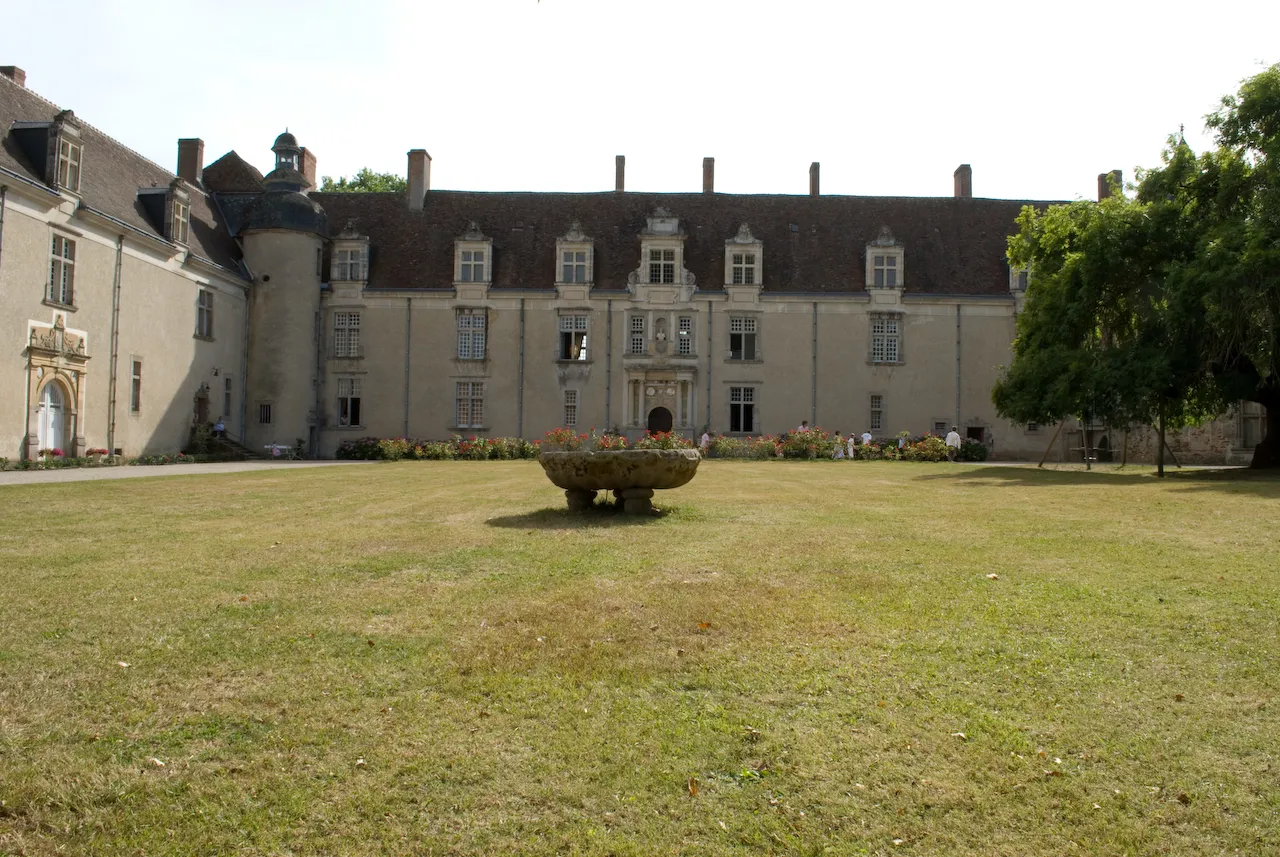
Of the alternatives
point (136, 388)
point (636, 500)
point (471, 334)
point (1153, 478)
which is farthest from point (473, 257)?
point (636, 500)

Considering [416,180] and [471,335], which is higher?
[416,180]

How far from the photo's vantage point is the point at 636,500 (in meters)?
10.8

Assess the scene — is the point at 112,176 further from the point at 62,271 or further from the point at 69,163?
the point at 62,271

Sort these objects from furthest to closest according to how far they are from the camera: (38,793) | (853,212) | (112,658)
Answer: (853,212)
(112,658)
(38,793)

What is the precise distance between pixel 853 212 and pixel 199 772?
3492 centimetres

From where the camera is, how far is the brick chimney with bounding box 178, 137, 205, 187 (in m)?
32.8

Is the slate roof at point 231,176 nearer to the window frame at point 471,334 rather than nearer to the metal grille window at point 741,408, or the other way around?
the window frame at point 471,334

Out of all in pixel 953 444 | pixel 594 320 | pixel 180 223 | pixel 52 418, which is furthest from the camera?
pixel 594 320

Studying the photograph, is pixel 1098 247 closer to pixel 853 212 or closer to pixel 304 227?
pixel 853 212

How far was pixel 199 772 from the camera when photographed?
136 inches

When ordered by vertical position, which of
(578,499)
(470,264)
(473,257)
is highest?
(473,257)

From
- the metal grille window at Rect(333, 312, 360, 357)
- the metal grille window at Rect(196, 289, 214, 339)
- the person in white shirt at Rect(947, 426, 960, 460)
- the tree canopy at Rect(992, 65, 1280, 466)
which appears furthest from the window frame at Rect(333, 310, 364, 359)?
the tree canopy at Rect(992, 65, 1280, 466)

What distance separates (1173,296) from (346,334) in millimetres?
26338

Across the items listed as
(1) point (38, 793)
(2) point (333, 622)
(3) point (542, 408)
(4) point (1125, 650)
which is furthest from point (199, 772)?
(3) point (542, 408)
